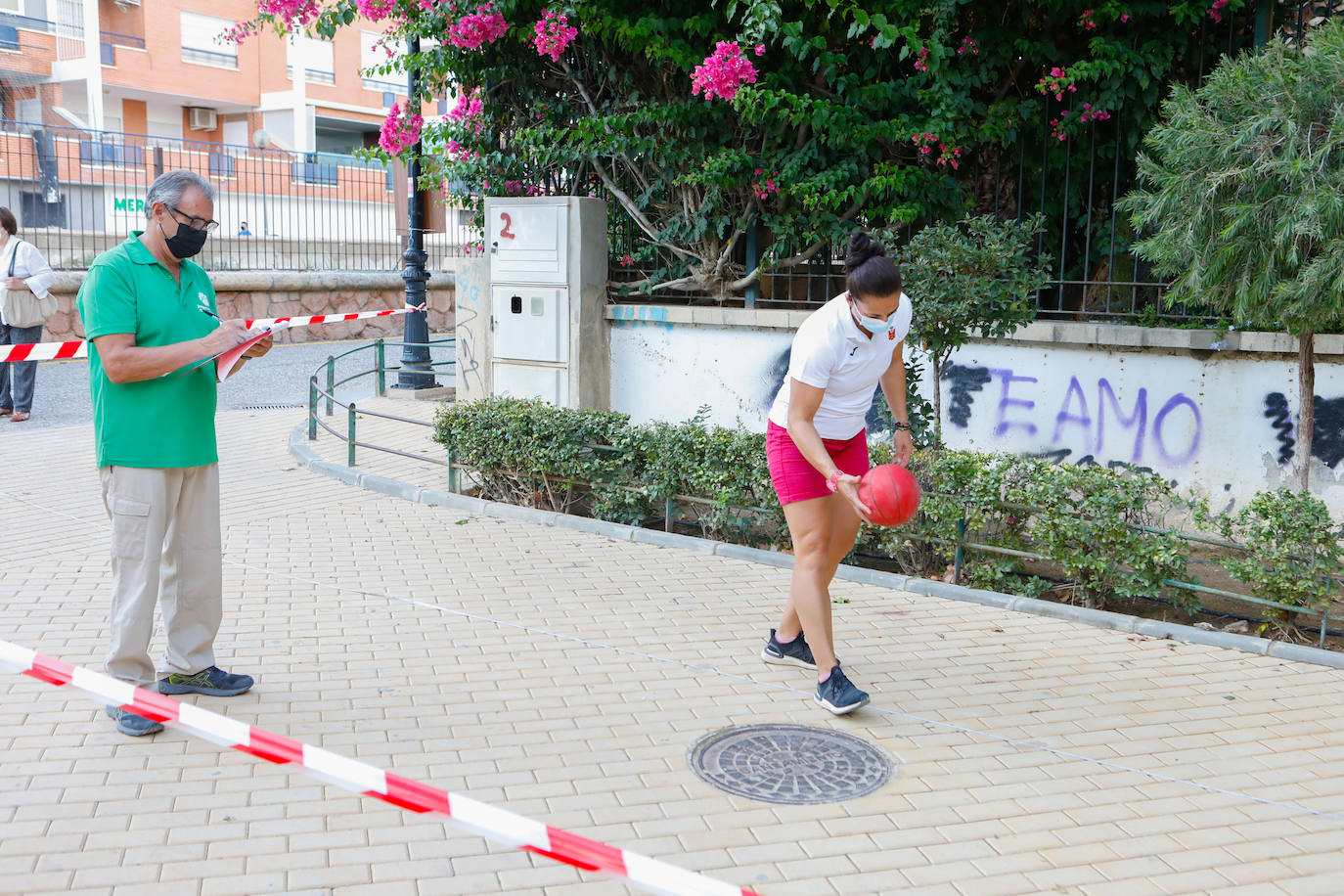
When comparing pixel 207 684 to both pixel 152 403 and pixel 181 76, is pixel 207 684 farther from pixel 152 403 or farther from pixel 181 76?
pixel 181 76

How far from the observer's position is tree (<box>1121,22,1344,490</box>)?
17.7 ft

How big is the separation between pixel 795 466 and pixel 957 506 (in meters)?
1.82

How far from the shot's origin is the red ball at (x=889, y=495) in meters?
4.20

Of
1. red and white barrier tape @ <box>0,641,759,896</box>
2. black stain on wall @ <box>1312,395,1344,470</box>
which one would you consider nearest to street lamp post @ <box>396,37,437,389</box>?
black stain on wall @ <box>1312,395,1344,470</box>

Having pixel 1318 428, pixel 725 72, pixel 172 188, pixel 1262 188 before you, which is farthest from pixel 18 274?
pixel 1318 428

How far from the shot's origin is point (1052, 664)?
16.7ft

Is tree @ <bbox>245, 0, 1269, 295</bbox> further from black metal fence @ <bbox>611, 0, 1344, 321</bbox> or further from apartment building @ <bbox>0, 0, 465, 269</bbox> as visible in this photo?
apartment building @ <bbox>0, 0, 465, 269</bbox>

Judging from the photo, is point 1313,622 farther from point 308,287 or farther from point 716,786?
point 308,287

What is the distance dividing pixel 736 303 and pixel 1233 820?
693 centimetres

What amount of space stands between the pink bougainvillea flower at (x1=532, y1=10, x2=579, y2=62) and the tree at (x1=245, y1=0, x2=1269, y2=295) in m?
0.02

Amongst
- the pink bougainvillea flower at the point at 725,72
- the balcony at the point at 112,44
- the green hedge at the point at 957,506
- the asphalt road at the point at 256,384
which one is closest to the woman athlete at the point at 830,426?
the green hedge at the point at 957,506

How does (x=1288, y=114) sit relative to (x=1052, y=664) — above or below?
above

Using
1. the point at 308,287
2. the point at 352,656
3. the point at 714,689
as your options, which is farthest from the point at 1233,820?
the point at 308,287

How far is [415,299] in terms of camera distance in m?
12.9
